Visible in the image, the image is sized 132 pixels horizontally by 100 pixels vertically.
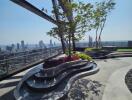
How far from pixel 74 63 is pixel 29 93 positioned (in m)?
5.31

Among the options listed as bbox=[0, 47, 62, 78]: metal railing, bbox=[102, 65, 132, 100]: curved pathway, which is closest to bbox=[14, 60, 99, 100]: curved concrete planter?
bbox=[102, 65, 132, 100]: curved pathway

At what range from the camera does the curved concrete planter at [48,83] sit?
28.9ft

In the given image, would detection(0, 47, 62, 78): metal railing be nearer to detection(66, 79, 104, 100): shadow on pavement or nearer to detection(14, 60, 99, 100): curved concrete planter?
detection(14, 60, 99, 100): curved concrete planter

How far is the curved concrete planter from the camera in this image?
881cm

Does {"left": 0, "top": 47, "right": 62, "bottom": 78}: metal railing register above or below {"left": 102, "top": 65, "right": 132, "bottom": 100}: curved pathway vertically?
above

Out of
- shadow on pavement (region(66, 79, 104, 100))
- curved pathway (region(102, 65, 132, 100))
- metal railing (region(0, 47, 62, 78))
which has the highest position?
metal railing (region(0, 47, 62, 78))

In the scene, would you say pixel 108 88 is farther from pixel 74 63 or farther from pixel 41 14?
pixel 41 14

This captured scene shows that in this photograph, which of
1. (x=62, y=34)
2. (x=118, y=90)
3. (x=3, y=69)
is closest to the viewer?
(x=118, y=90)

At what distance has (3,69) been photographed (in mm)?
13164

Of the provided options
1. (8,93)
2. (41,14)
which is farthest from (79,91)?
(41,14)

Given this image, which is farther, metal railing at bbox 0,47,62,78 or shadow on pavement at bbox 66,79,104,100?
metal railing at bbox 0,47,62,78

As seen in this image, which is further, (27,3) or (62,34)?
(62,34)

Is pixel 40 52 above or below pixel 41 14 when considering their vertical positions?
below

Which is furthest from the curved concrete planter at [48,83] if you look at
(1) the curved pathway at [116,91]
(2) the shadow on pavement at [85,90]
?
(1) the curved pathway at [116,91]
